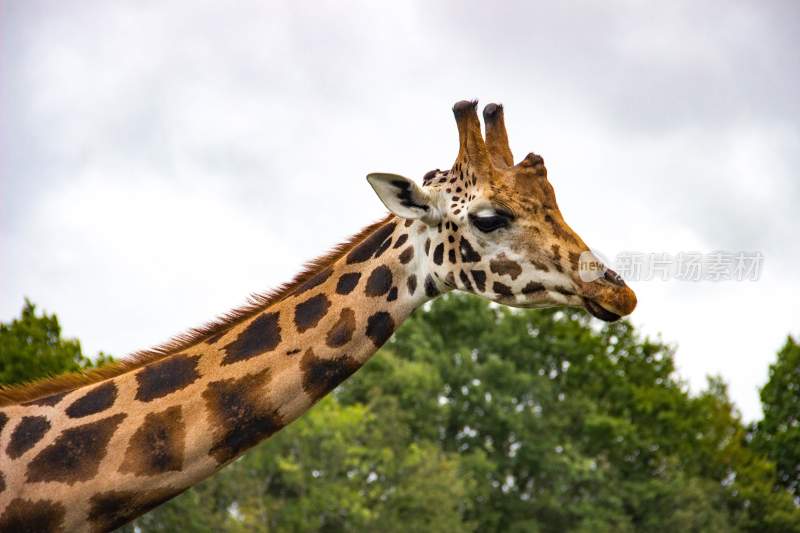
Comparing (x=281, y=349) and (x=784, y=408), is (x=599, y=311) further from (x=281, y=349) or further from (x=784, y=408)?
(x=784, y=408)

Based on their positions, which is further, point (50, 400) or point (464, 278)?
point (464, 278)

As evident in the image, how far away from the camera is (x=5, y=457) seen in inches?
329

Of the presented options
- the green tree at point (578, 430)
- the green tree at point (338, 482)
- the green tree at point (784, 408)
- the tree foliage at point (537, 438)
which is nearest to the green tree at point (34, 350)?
the green tree at point (338, 482)

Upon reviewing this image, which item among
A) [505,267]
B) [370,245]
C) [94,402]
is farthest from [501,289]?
[94,402]

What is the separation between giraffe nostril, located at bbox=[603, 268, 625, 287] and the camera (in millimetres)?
8609

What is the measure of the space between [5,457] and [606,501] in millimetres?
62234

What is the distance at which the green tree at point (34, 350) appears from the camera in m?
32.9

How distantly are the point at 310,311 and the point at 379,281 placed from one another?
1.74 ft

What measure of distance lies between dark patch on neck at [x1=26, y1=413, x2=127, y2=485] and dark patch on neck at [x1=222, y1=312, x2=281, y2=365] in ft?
2.72

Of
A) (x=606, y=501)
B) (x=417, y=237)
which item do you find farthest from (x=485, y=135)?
(x=606, y=501)

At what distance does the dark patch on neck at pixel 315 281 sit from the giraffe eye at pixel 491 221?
1.12m

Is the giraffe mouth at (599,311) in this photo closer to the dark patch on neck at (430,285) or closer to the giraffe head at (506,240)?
the giraffe head at (506,240)

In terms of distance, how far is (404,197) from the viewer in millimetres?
8969

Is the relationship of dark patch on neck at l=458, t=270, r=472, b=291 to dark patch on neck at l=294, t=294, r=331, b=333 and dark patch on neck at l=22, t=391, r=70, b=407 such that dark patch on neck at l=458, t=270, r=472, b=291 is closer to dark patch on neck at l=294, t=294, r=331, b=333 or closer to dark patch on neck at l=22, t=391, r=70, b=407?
dark patch on neck at l=294, t=294, r=331, b=333
